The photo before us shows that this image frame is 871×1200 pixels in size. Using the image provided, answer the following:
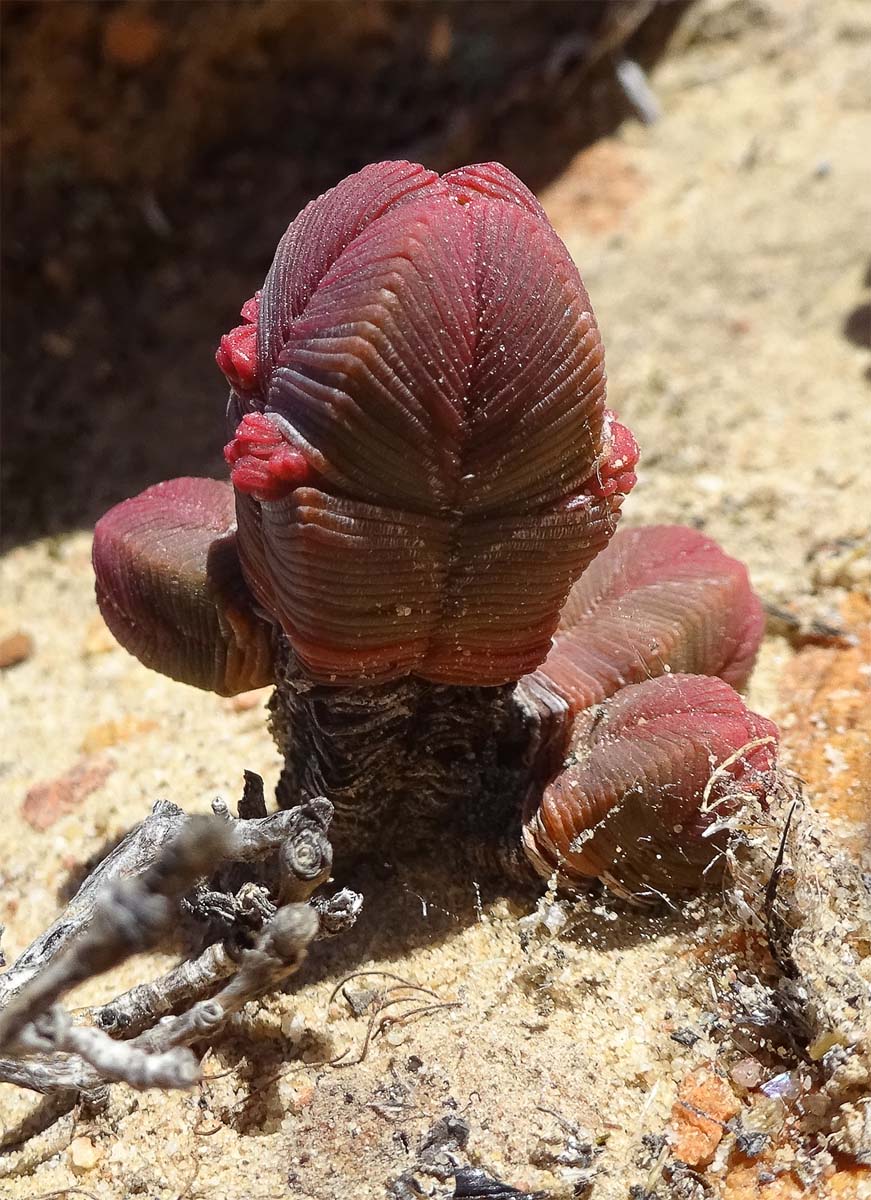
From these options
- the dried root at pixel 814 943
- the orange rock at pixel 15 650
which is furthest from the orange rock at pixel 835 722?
the orange rock at pixel 15 650

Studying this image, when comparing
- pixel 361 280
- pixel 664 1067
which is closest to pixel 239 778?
pixel 664 1067

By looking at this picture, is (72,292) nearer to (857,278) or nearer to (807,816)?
(857,278)

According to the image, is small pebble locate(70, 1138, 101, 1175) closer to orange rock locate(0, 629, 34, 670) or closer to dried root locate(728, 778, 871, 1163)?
dried root locate(728, 778, 871, 1163)

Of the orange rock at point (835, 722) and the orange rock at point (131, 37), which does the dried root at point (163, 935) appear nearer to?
the orange rock at point (835, 722)

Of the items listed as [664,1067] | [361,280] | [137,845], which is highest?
[361,280]

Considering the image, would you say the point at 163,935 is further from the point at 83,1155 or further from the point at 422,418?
the point at 422,418

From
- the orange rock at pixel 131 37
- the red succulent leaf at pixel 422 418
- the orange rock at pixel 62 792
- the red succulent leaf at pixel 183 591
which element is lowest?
the orange rock at pixel 62 792

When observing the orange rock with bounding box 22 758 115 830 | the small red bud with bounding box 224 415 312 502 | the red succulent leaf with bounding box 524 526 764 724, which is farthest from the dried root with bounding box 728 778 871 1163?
the orange rock with bounding box 22 758 115 830
